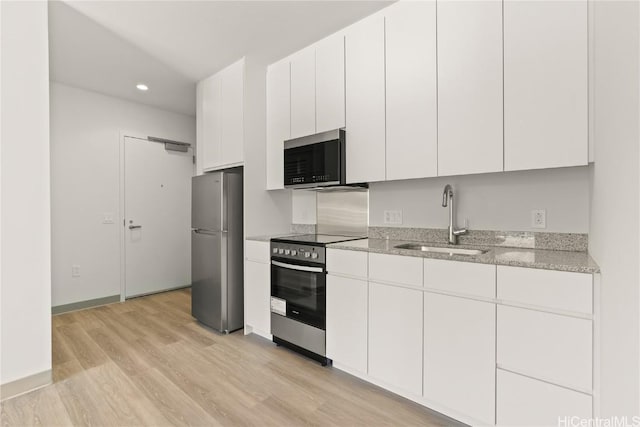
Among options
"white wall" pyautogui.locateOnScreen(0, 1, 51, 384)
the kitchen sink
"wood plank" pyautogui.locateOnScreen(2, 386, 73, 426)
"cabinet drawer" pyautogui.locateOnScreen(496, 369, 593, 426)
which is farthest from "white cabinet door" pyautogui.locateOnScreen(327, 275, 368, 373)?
"white wall" pyautogui.locateOnScreen(0, 1, 51, 384)

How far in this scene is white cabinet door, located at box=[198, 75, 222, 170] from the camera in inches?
131

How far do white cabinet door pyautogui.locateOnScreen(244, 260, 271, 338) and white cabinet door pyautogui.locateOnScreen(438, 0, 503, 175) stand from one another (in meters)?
1.70

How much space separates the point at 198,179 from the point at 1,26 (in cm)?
171

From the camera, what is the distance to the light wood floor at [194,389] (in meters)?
Answer: 1.75

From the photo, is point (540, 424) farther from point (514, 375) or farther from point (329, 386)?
point (329, 386)

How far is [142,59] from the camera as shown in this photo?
119 inches

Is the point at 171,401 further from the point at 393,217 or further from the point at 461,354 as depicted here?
the point at 393,217

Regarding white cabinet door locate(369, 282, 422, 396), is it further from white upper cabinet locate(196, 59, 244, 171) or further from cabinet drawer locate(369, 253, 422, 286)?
white upper cabinet locate(196, 59, 244, 171)

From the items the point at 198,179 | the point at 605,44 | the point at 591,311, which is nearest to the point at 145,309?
the point at 198,179

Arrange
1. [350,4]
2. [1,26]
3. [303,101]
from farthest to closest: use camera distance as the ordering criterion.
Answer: [303,101], [350,4], [1,26]

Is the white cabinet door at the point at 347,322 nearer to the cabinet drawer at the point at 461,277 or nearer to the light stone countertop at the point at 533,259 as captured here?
the light stone countertop at the point at 533,259

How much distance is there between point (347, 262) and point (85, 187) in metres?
3.51

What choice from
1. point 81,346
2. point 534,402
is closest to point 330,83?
point 534,402

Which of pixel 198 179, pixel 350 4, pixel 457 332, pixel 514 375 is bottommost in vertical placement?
pixel 514 375
